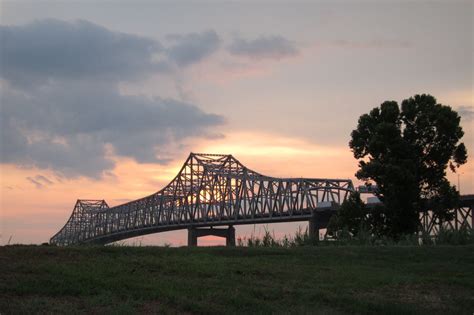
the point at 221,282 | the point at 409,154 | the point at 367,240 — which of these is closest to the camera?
the point at 221,282

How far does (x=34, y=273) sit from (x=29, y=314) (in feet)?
8.44

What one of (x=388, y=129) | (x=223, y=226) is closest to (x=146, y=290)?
(x=388, y=129)

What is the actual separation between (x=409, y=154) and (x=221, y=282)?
937 inches

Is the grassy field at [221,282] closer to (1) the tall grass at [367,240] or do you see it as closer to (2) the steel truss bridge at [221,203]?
(1) the tall grass at [367,240]

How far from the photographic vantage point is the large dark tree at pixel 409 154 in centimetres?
3469

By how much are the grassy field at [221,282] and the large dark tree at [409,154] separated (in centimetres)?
1678

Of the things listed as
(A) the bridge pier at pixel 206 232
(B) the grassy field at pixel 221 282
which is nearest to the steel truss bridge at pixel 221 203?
(A) the bridge pier at pixel 206 232

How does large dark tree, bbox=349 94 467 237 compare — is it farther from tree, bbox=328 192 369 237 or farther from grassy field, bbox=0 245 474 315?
grassy field, bbox=0 245 474 315

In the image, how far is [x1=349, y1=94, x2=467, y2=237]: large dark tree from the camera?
34688 mm

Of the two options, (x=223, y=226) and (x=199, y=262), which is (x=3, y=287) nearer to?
(x=199, y=262)

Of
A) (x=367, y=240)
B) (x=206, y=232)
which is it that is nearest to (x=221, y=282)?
(x=367, y=240)

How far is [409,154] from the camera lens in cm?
3547

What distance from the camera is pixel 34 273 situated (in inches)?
517

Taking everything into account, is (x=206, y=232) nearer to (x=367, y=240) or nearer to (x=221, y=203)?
(x=221, y=203)
